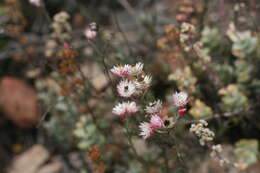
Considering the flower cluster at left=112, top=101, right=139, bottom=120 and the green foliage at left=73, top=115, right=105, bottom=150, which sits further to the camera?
the green foliage at left=73, top=115, right=105, bottom=150

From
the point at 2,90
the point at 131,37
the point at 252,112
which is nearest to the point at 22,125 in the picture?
the point at 2,90

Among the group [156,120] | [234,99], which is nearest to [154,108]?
[156,120]

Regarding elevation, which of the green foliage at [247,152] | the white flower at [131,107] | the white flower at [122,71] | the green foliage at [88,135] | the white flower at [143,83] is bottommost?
the green foliage at [88,135]

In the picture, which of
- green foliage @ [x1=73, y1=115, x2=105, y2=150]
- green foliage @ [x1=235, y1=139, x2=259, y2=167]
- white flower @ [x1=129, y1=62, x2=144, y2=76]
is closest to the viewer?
white flower @ [x1=129, y1=62, x2=144, y2=76]

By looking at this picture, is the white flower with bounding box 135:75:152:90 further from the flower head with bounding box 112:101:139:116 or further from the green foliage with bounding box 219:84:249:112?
the green foliage with bounding box 219:84:249:112

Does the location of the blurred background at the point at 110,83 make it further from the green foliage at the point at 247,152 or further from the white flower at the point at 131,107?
the white flower at the point at 131,107

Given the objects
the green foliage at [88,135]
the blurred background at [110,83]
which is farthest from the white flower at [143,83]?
the green foliage at [88,135]

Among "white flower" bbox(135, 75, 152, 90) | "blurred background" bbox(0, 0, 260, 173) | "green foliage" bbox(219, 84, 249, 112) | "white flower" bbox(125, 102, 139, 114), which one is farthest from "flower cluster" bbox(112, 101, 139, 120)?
"green foliage" bbox(219, 84, 249, 112)
